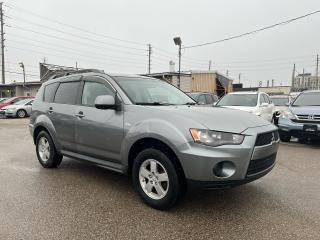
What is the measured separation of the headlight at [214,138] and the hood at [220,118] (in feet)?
0.19

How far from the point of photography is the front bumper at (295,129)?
7.82 metres

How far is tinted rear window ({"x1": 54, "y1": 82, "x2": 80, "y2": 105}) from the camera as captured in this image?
5.09 meters

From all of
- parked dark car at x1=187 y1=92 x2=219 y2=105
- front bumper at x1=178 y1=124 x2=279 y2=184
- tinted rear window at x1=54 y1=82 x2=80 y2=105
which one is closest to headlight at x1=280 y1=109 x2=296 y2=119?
parked dark car at x1=187 y1=92 x2=219 y2=105

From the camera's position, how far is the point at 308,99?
9211 millimetres

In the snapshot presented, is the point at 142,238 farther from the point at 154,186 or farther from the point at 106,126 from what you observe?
the point at 106,126

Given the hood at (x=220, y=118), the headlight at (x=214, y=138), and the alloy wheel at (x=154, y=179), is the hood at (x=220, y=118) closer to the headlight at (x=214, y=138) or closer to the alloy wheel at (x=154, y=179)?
the headlight at (x=214, y=138)

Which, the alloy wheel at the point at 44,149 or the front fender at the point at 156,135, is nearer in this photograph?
the front fender at the point at 156,135

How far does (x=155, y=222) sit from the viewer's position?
339 cm

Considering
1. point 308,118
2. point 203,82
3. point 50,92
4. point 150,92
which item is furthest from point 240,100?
point 203,82

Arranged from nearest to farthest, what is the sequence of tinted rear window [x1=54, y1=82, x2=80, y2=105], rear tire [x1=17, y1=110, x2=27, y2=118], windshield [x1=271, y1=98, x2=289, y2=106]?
tinted rear window [x1=54, y1=82, x2=80, y2=105], windshield [x1=271, y1=98, x2=289, y2=106], rear tire [x1=17, y1=110, x2=27, y2=118]

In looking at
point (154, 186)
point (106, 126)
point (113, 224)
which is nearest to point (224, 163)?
point (154, 186)

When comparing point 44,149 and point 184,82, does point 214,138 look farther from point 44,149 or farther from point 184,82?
point 184,82

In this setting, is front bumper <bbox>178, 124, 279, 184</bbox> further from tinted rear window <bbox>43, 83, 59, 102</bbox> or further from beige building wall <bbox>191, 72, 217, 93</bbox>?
beige building wall <bbox>191, 72, 217, 93</bbox>

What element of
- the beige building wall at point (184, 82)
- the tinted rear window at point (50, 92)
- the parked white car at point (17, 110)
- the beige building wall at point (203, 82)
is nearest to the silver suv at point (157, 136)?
the tinted rear window at point (50, 92)
